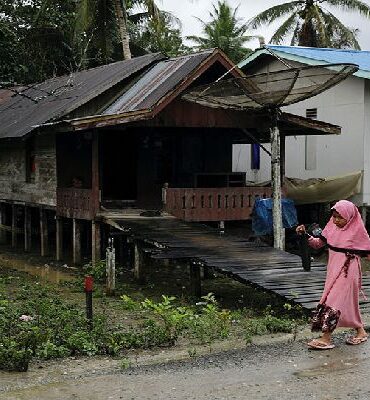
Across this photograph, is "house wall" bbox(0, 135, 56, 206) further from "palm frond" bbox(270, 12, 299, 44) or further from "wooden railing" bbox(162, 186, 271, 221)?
"palm frond" bbox(270, 12, 299, 44)

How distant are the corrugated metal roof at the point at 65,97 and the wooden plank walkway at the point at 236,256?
11.1ft

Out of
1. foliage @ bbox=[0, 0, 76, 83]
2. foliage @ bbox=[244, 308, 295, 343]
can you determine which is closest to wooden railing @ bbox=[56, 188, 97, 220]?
foliage @ bbox=[244, 308, 295, 343]

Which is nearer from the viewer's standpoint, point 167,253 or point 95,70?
point 167,253

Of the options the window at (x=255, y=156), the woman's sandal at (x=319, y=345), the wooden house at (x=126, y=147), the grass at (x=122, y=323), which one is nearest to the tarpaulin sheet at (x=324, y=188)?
the wooden house at (x=126, y=147)

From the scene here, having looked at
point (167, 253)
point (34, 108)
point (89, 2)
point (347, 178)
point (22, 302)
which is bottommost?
point (22, 302)

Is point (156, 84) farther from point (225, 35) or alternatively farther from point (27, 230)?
point (225, 35)

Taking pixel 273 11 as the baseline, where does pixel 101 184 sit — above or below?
below

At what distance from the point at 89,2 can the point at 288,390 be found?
2210 centimetres

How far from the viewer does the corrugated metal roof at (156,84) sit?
14914mm

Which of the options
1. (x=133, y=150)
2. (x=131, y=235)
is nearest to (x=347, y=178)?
(x=133, y=150)

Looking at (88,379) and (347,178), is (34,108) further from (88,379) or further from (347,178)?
(88,379)

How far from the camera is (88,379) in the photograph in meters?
6.58

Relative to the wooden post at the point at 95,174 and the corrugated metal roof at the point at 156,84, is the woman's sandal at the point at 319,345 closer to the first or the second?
the corrugated metal roof at the point at 156,84

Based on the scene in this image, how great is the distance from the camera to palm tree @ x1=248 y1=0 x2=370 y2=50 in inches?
1186
